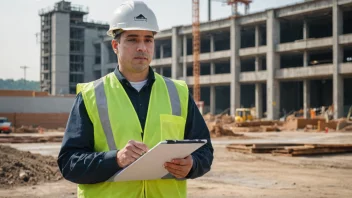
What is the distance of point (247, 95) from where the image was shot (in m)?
62.9

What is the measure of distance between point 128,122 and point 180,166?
14.4 inches

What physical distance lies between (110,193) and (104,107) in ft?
1.42

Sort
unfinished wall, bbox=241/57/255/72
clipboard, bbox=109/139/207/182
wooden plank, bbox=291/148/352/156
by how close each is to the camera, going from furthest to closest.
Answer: unfinished wall, bbox=241/57/255/72, wooden plank, bbox=291/148/352/156, clipboard, bbox=109/139/207/182

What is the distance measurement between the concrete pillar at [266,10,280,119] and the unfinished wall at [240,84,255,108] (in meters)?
13.5

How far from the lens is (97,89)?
2.50 m

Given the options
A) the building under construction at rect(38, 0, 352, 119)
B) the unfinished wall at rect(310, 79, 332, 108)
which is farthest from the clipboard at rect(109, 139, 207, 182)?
the unfinished wall at rect(310, 79, 332, 108)

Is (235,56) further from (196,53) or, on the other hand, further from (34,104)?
(34,104)

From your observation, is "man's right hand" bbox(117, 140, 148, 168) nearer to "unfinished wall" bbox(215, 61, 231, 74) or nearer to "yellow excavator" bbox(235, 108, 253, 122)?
"yellow excavator" bbox(235, 108, 253, 122)

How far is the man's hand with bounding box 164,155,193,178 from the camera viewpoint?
223 centimetres

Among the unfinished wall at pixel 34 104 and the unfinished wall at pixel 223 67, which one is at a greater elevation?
the unfinished wall at pixel 223 67

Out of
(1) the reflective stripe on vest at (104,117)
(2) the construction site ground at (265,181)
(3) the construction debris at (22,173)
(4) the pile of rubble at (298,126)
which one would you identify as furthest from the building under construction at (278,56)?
(1) the reflective stripe on vest at (104,117)

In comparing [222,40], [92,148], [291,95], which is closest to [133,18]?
[92,148]

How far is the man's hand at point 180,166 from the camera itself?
2230 mm

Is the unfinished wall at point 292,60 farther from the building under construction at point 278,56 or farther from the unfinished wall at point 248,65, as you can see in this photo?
the unfinished wall at point 248,65
